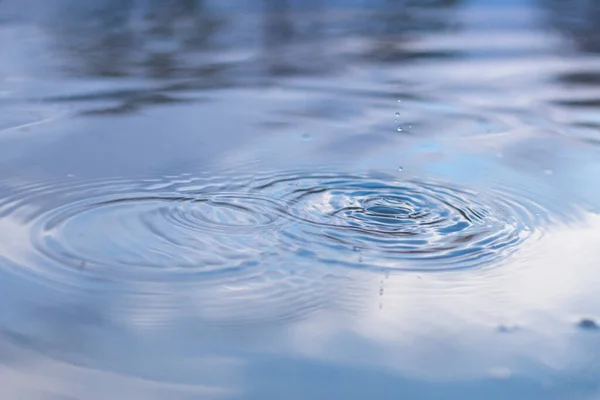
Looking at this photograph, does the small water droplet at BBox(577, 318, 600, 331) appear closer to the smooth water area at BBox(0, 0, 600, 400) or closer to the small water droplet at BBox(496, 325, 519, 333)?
the smooth water area at BBox(0, 0, 600, 400)

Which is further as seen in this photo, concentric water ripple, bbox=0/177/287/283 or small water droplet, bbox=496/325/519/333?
concentric water ripple, bbox=0/177/287/283

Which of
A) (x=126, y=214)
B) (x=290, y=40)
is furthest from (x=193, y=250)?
(x=290, y=40)

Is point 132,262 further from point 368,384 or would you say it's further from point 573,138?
point 573,138

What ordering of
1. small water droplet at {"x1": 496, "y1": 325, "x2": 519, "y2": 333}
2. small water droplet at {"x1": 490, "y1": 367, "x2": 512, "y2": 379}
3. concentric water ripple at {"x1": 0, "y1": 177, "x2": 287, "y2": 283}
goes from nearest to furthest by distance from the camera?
1. small water droplet at {"x1": 490, "y1": 367, "x2": 512, "y2": 379}
2. small water droplet at {"x1": 496, "y1": 325, "x2": 519, "y2": 333}
3. concentric water ripple at {"x1": 0, "y1": 177, "x2": 287, "y2": 283}

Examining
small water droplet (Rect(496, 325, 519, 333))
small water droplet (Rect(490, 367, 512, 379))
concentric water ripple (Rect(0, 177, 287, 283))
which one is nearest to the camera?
small water droplet (Rect(490, 367, 512, 379))

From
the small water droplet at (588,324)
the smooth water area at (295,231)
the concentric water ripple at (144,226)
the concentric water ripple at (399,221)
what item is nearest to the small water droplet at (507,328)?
the smooth water area at (295,231)

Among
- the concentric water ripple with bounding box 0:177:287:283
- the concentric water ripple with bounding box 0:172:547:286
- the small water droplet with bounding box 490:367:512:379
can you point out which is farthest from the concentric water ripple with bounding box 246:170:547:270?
the small water droplet with bounding box 490:367:512:379

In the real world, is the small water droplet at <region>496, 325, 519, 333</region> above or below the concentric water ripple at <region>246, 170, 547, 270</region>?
below

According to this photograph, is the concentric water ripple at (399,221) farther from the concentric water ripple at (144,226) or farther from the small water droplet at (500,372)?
the small water droplet at (500,372)
